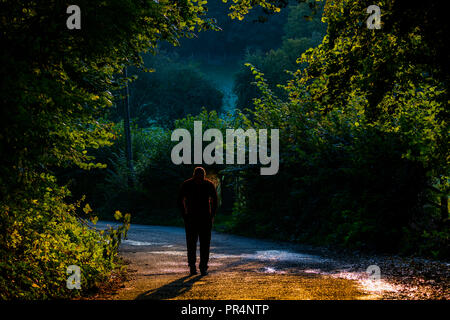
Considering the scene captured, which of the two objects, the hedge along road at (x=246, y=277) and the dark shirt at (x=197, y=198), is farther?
the dark shirt at (x=197, y=198)

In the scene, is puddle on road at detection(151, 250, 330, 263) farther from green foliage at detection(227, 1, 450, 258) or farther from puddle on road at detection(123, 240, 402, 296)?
green foliage at detection(227, 1, 450, 258)

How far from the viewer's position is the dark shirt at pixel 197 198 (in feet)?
29.8

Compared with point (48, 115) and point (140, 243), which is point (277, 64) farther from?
point (48, 115)

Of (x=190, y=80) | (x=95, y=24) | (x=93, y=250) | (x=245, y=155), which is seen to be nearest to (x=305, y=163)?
(x=245, y=155)

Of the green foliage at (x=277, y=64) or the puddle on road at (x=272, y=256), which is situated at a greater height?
the green foliage at (x=277, y=64)

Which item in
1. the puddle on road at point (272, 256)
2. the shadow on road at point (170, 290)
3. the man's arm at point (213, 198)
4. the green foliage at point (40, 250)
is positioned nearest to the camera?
the green foliage at point (40, 250)

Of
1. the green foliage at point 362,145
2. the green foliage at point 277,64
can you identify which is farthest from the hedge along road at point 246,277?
the green foliage at point 277,64

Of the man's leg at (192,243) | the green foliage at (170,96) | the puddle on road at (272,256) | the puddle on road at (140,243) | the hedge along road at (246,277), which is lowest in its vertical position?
the puddle on road at (140,243)

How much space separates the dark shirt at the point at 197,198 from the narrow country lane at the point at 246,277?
3.80 feet

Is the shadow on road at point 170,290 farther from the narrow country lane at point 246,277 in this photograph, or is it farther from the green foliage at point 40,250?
the green foliage at point 40,250

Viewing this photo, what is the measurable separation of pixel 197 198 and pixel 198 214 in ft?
0.96

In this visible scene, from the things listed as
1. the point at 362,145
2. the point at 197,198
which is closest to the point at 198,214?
the point at 197,198

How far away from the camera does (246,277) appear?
8.77m

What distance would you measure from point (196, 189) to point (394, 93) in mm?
3953
